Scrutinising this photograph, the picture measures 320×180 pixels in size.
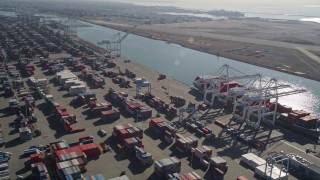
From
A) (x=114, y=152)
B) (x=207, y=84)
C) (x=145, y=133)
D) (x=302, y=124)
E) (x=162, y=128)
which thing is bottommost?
(x=114, y=152)

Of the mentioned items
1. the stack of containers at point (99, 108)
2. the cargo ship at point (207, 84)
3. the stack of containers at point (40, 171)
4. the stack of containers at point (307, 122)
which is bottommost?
the stack of containers at point (40, 171)

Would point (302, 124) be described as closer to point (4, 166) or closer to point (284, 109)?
point (284, 109)

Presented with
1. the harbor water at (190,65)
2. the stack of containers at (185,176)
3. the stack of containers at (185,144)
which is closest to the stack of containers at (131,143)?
the stack of containers at (185,144)

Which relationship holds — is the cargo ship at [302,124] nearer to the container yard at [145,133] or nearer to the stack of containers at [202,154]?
the container yard at [145,133]

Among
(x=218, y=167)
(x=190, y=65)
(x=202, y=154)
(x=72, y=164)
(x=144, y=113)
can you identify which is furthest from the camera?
(x=190, y=65)

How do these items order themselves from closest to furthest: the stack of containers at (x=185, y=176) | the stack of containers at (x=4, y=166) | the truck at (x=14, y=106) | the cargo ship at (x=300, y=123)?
1. the stack of containers at (x=185, y=176)
2. the stack of containers at (x=4, y=166)
3. the cargo ship at (x=300, y=123)
4. the truck at (x=14, y=106)

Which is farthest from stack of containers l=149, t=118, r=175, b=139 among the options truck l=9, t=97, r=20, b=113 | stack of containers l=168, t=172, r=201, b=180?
truck l=9, t=97, r=20, b=113

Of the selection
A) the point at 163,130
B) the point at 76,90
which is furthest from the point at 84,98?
the point at 163,130
